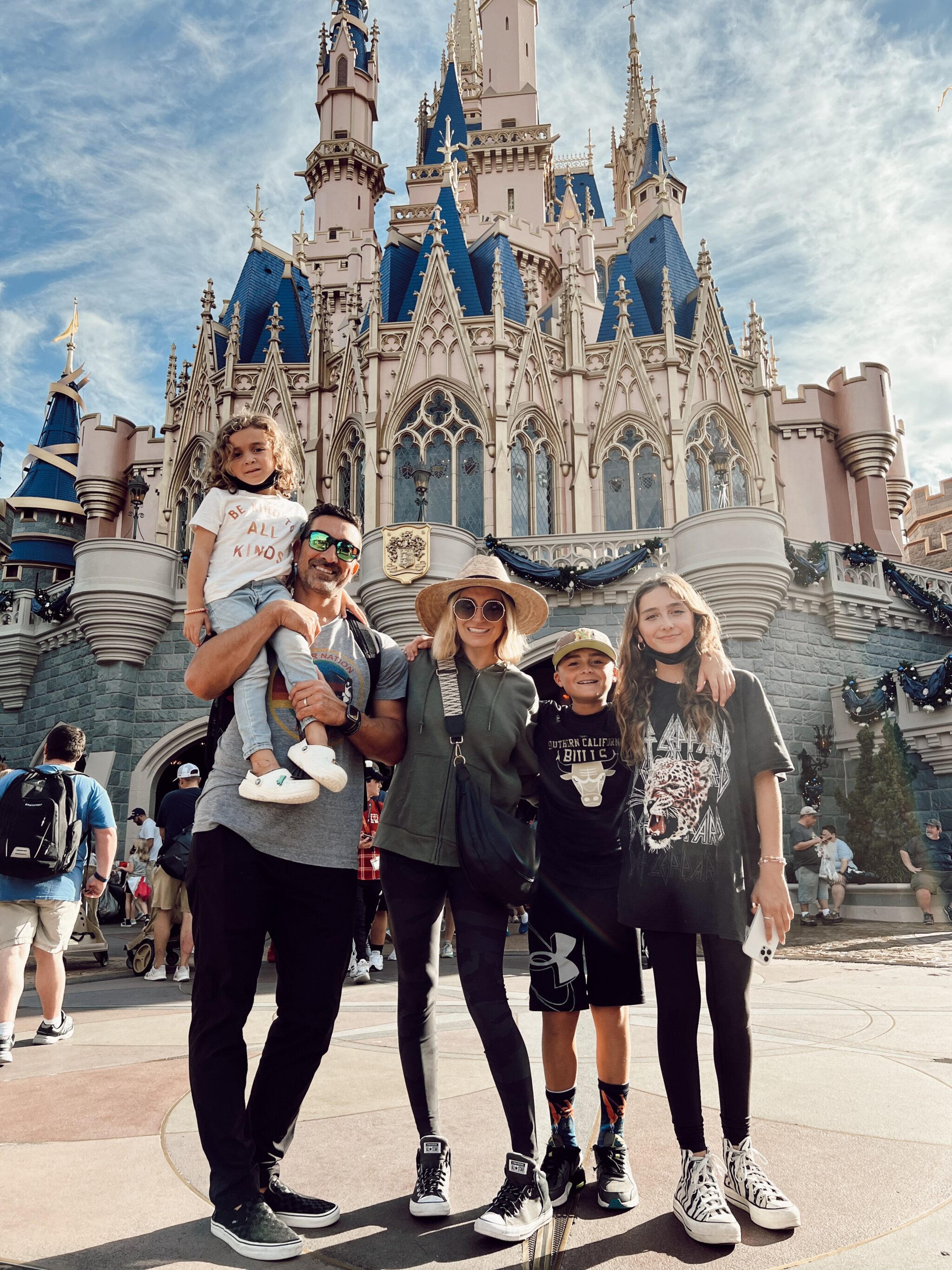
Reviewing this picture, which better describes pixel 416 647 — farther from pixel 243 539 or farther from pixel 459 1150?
pixel 459 1150

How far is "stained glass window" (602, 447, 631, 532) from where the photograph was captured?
1816 cm

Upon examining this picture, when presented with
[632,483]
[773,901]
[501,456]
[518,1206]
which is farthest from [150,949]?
[632,483]

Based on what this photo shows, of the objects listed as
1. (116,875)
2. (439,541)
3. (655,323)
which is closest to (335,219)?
(655,323)

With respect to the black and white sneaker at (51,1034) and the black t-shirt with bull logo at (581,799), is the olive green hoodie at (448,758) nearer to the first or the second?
the black t-shirt with bull logo at (581,799)

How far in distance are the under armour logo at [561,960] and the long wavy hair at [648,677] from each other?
0.53 metres

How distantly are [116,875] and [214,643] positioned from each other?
495 inches

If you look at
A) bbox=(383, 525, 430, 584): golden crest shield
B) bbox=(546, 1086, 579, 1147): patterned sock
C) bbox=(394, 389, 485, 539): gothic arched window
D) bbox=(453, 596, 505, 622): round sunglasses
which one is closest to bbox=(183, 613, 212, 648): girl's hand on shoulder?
bbox=(453, 596, 505, 622): round sunglasses

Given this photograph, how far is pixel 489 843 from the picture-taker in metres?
2.31

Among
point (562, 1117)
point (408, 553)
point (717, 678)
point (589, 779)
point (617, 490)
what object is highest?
point (617, 490)

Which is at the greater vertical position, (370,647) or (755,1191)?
(370,647)

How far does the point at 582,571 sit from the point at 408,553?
268cm

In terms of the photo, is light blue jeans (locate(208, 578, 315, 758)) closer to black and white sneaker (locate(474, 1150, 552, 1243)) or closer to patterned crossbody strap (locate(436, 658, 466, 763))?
patterned crossbody strap (locate(436, 658, 466, 763))

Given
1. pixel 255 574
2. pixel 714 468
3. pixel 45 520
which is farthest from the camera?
pixel 45 520

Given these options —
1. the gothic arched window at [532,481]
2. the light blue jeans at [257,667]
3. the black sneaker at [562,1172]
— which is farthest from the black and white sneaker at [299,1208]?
the gothic arched window at [532,481]
